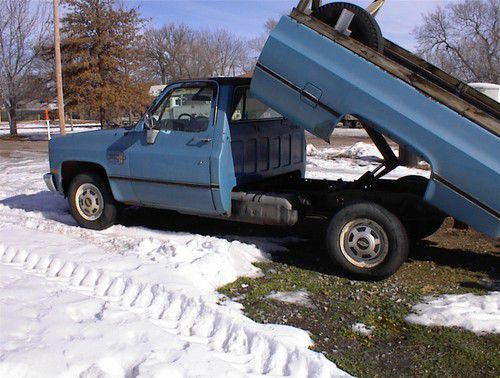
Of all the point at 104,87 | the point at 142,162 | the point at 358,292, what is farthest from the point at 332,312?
the point at 104,87

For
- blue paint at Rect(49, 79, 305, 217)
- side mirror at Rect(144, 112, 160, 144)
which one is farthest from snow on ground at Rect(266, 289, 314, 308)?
side mirror at Rect(144, 112, 160, 144)

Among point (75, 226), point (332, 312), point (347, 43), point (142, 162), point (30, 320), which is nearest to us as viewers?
point (30, 320)

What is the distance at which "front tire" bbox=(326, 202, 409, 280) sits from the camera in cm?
509

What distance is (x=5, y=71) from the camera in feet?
92.8

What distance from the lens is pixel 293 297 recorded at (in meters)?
4.95

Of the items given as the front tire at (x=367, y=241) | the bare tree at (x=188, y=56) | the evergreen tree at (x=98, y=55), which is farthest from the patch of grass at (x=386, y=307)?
the bare tree at (x=188, y=56)

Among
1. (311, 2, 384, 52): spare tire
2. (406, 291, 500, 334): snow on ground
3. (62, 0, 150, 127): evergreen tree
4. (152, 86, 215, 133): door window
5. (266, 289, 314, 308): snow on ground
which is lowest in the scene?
(266, 289, 314, 308): snow on ground

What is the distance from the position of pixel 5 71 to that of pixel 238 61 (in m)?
40.8

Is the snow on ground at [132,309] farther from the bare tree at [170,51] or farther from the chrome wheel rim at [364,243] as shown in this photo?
the bare tree at [170,51]

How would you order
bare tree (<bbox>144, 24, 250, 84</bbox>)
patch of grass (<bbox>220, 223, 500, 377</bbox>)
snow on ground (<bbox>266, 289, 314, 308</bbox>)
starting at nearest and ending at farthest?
patch of grass (<bbox>220, 223, 500, 377</bbox>), snow on ground (<bbox>266, 289, 314, 308</bbox>), bare tree (<bbox>144, 24, 250, 84</bbox>)

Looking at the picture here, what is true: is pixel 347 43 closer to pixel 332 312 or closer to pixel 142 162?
pixel 332 312

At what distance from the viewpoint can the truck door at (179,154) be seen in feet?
19.7

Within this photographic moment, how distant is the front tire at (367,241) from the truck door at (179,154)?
1574 mm

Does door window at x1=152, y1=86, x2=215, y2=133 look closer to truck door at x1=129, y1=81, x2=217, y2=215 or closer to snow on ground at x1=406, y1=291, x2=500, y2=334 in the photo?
truck door at x1=129, y1=81, x2=217, y2=215
